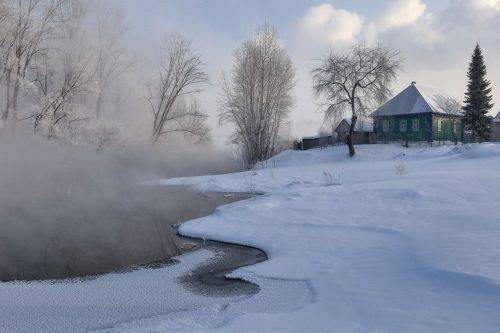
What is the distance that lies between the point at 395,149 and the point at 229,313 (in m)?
29.5

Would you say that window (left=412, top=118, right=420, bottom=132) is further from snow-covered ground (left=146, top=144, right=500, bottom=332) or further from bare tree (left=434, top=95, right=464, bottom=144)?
snow-covered ground (left=146, top=144, right=500, bottom=332)

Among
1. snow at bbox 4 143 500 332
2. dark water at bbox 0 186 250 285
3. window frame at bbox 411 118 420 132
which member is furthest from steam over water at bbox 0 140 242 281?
window frame at bbox 411 118 420 132

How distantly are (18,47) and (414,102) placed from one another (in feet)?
104

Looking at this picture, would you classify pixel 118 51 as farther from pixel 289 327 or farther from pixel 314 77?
pixel 289 327

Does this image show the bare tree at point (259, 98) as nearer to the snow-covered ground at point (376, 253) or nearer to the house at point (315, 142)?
the house at point (315, 142)

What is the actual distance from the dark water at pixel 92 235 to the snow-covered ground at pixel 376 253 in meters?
1.22

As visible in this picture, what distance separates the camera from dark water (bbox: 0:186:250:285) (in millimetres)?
6859

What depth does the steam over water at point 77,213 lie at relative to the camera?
7.21 metres

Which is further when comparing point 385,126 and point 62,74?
point 385,126

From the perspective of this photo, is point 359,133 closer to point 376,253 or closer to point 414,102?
point 414,102

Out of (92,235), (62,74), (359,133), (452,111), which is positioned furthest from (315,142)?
(92,235)

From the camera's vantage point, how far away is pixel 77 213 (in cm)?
1207

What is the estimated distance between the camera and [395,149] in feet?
104

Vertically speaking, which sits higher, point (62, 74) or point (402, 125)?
point (62, 74)
